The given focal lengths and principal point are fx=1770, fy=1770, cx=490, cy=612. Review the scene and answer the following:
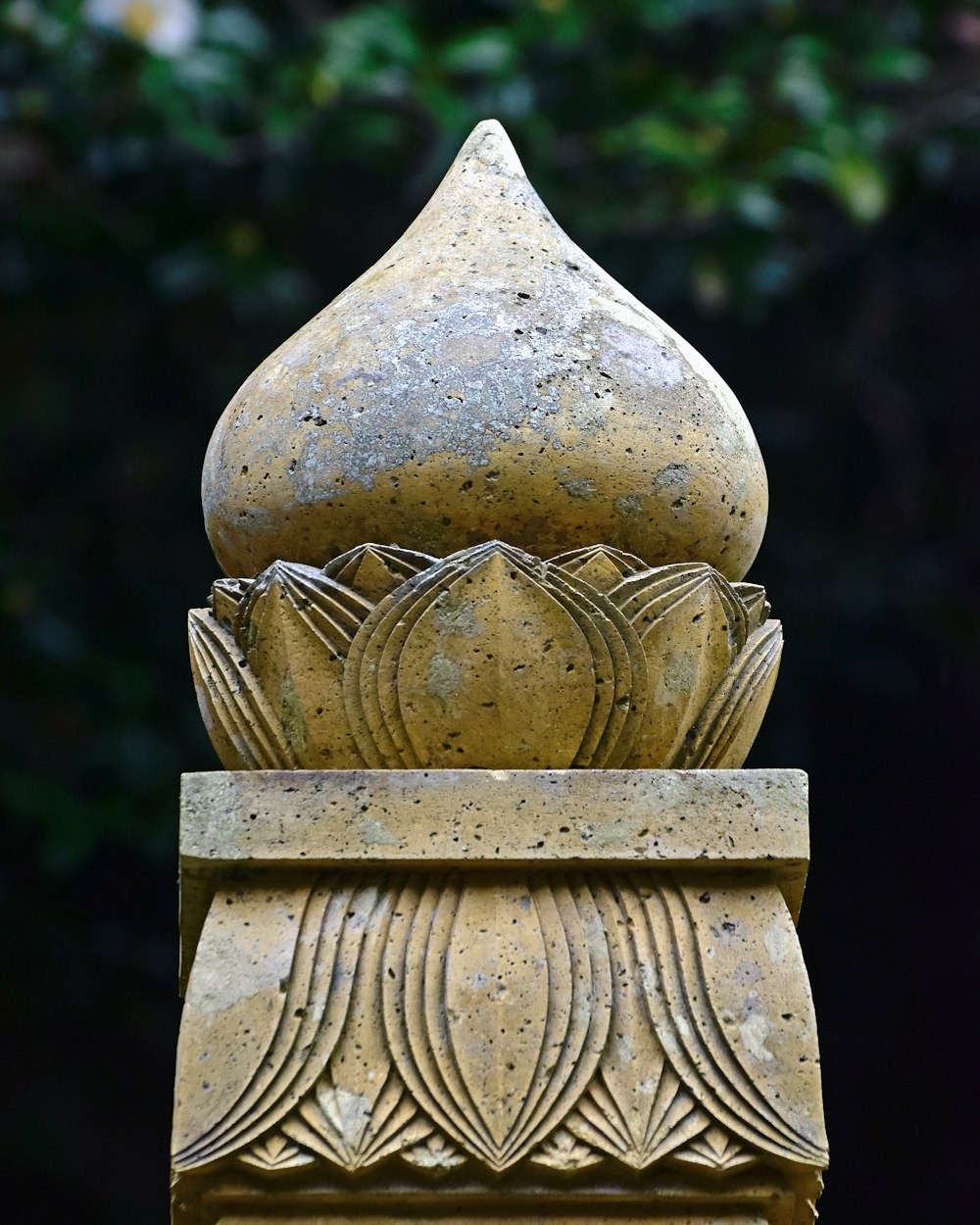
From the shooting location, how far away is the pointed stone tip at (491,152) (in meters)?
2.02

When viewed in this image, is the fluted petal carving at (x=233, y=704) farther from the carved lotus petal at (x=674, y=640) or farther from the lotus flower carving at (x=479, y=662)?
the carved lotus petal at (x=674, y=640)

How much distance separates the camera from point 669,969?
1.66m

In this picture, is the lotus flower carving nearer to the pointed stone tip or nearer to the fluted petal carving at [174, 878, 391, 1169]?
the fluted petal carving at [174, 878, 391, 1169]

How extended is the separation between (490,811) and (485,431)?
0.37 metres

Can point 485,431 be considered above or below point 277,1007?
above

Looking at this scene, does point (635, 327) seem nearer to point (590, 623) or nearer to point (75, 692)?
point (590, 623)

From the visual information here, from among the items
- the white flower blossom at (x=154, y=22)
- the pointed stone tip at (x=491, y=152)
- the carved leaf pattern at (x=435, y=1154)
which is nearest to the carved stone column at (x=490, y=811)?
the carved leaf pattern at (x=435, y=1154)

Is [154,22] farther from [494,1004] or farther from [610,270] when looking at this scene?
[494,1004]

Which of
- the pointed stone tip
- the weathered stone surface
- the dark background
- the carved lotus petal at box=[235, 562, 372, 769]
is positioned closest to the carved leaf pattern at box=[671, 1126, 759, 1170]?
the weathered stone surface

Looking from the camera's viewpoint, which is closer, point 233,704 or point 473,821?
point 473,821

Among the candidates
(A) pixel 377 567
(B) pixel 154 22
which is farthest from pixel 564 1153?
(B) pixel 154 22

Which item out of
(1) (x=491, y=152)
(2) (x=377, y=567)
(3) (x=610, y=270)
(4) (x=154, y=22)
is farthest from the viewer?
(3) (x=610, y=270)

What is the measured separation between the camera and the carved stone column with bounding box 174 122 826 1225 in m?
1.62

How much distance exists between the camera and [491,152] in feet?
6.67
